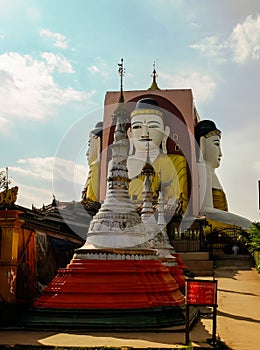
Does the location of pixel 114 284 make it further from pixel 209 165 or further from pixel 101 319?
pixel 209 165

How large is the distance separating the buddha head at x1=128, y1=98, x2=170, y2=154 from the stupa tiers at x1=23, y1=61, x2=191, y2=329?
25.9m

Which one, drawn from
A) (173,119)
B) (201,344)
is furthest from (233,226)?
(201,344)

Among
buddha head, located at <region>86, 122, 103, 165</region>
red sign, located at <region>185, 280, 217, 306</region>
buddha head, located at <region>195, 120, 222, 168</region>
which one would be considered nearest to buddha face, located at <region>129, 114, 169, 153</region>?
buddha head, located at <region>195, 120, 222, 168</region>

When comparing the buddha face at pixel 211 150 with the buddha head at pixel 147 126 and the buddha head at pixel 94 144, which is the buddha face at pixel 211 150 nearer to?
the buddha head at pixel 147 126

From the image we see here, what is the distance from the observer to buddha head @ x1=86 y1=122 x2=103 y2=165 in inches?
1693

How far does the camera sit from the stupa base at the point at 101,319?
9508mm

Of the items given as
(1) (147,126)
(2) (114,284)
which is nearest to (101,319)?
(2) (114,284)

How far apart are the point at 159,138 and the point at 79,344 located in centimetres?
3121

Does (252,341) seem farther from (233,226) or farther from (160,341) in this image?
(233,226)

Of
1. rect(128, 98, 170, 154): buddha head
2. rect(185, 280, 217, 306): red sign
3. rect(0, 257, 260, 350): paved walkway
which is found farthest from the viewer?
rect(128, 98, 170, 154): buddha head

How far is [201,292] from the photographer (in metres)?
8.78

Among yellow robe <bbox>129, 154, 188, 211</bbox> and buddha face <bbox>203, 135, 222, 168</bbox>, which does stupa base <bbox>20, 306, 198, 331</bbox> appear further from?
buddha face <bbox>203, 135, 222, 168</bbox>

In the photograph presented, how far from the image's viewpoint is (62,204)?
29.7 meters

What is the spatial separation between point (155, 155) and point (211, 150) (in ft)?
16.1
